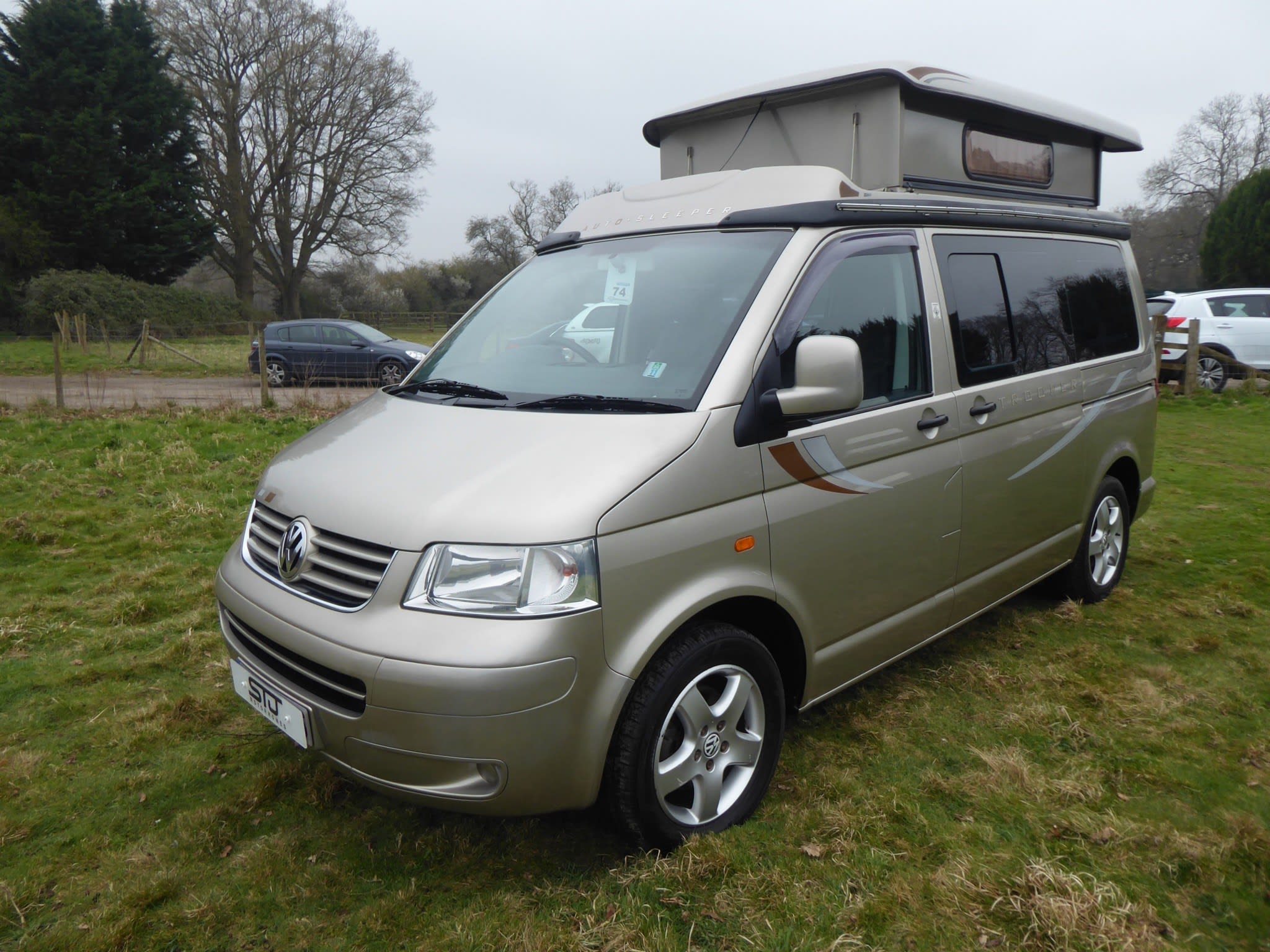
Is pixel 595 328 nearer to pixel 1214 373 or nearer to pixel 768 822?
pixel 768 822

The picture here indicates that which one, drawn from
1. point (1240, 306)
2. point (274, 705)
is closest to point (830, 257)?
point (274, 705)

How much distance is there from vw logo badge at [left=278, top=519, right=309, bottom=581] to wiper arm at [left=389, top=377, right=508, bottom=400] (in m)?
0.77

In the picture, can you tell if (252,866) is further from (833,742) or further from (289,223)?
(289,223)

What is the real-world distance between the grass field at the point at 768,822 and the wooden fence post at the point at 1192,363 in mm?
10943

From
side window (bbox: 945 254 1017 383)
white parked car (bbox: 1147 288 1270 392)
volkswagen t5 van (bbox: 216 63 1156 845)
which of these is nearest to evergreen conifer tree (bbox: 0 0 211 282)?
white parked car (bbox: 1147 288 1270 392)

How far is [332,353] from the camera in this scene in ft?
62.0

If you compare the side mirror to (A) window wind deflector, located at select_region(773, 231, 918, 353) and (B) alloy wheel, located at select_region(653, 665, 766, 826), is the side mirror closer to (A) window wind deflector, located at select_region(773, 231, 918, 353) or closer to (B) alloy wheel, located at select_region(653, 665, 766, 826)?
(A) window wind deflector, located at select_region(773, 231, 918, 353)

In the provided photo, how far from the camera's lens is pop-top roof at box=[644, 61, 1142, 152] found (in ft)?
12.4

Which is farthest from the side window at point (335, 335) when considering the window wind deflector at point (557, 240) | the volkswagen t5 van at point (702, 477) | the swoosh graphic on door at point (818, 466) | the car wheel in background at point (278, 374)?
the swoosh graphic on door at point (818, 466)

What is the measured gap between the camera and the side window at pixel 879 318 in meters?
3.13

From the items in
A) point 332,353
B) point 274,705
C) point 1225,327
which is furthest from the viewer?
point 332,353

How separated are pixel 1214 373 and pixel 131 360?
2302 centimetres

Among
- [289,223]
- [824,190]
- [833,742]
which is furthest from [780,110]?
[289,223]

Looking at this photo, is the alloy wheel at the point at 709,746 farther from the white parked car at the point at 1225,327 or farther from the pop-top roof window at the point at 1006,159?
the white parked car at the point at 1225,327
